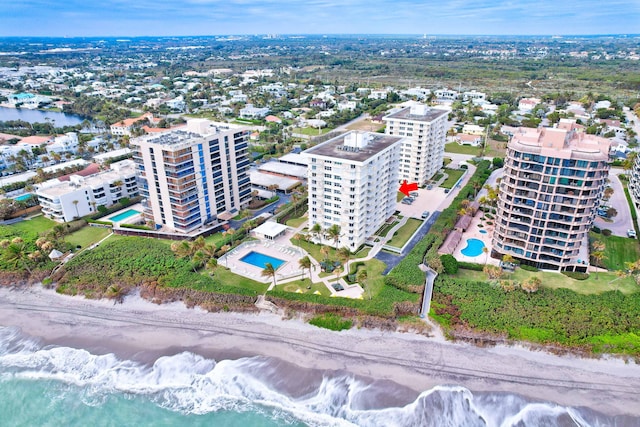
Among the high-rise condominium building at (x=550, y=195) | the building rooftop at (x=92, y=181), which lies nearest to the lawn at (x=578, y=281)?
the high-rise condominium building at (x=550, y=195)

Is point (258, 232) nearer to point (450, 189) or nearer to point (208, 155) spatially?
point (208, 155)

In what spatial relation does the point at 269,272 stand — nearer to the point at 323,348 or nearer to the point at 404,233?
the point at 323,348

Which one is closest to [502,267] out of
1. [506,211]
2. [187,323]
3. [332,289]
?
[506,211]

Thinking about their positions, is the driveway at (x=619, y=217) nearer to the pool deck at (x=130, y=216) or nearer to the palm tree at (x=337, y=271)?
the palm tree at (x=337, y=271)

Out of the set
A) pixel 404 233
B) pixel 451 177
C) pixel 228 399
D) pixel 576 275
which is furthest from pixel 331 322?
pixel 451 177

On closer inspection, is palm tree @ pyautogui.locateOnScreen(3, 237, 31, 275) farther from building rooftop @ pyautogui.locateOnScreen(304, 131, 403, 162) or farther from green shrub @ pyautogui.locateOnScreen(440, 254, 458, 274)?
green shrub @ pyautogui.locateOnScreen(440, 254, 458, 274)

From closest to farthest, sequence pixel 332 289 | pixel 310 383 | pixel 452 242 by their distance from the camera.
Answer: pixel 310 383 < pixel 332 289 < pixel 452 242

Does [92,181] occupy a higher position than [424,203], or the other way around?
[92,181]
